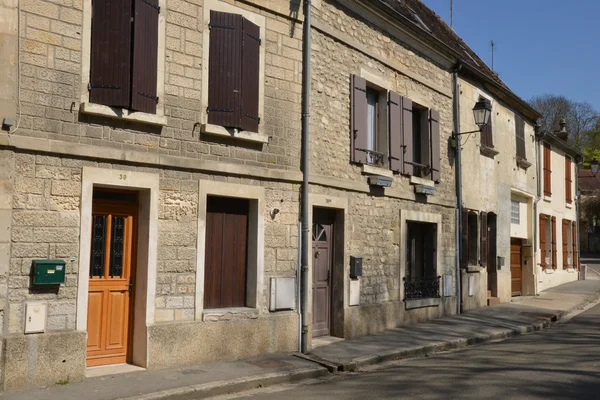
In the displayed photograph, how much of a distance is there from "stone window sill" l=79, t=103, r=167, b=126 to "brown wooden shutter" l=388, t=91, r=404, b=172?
5.47 meters

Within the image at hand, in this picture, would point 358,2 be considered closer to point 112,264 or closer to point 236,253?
point 236,253

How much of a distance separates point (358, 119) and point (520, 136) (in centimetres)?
997

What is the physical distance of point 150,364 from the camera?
7.68 metres

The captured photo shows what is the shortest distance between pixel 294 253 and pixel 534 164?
13.8 meters

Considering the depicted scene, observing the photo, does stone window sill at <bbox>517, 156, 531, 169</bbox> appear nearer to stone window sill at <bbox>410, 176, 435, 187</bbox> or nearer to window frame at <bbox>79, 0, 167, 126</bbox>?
stone window sill at <bbox>410, 176, 435, 187</bbox>

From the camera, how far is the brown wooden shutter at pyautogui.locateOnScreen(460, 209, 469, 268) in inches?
585

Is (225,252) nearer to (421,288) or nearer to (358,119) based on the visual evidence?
(358,119)

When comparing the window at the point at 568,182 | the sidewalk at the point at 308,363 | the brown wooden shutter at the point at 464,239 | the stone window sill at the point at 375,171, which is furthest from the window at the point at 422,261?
the window at the point at 568,182

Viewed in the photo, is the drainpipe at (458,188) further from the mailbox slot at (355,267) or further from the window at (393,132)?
the mailbox slot at (355,267)

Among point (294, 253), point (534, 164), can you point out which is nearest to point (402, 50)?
point (294, 253)

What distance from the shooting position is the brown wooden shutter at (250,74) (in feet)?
29.6

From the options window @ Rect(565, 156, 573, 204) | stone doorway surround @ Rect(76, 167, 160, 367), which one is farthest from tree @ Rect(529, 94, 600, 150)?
stone doorway surround @ Rect(76, 167, 160, 367)

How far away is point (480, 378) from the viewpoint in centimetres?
754

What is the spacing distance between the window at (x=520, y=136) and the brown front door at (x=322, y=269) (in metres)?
10.3
